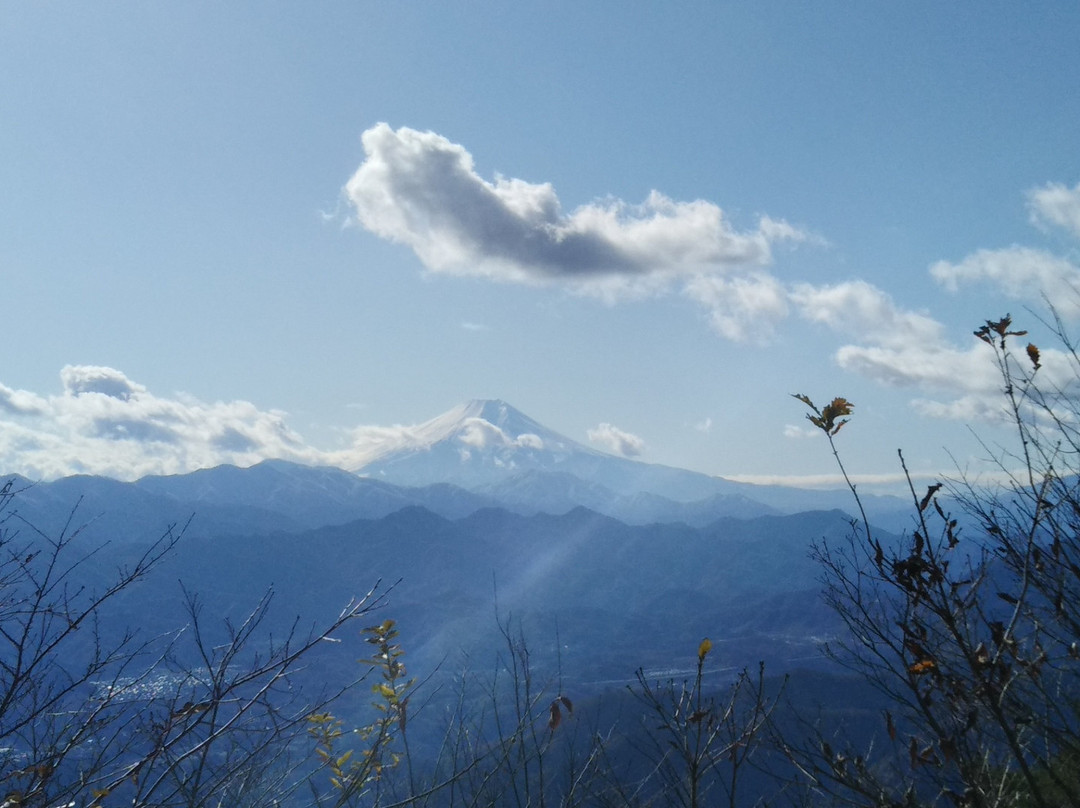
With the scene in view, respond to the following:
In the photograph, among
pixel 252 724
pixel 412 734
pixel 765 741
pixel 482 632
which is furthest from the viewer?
pixel 482 632

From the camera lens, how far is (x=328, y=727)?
7.08 metres

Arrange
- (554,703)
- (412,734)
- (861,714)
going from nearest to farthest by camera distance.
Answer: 1. (554,703)
2. (861,714)
3. (412,734)

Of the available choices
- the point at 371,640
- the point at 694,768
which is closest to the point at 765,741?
the point at 694,768

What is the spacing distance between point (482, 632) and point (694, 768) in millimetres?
204613

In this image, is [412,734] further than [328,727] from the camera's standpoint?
Yes

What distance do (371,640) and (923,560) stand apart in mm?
4927

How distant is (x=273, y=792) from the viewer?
19.5ft

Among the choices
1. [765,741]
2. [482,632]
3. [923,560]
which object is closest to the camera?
[923,560]

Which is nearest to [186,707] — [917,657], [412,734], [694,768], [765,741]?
[694,768]

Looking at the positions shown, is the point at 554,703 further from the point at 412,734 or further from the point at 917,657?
the point at 412,734

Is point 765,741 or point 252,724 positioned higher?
point 765,741

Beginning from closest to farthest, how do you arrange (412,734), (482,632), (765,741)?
1. (765,741)
2. (412,734)
3. (482,632)

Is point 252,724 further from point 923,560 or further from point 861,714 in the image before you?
point 861,714

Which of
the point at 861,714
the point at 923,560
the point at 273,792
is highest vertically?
the point at 923,560
